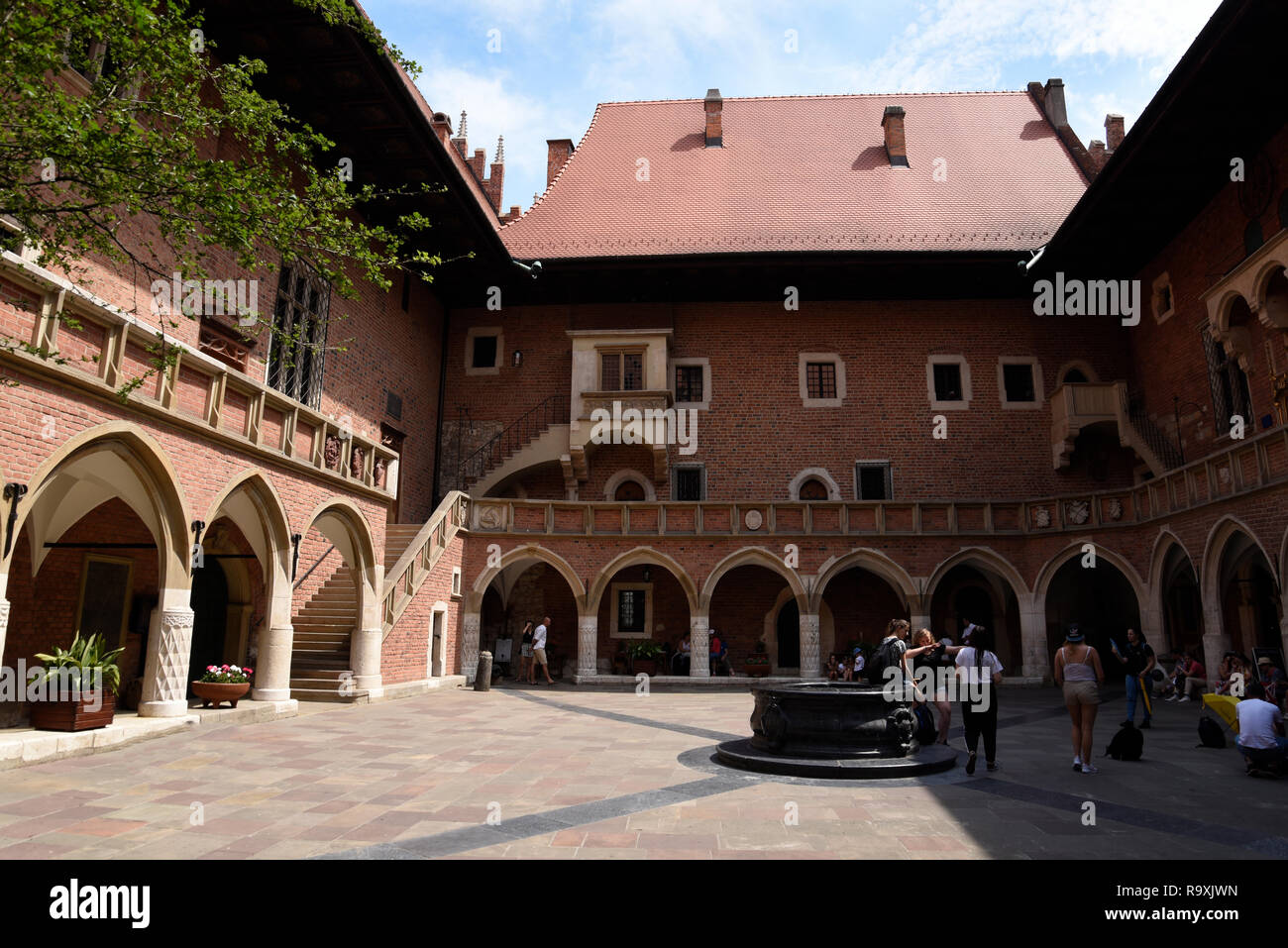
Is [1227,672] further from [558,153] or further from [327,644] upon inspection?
[558,153]

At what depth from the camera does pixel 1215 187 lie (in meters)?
18.2

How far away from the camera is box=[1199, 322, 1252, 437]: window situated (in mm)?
18125

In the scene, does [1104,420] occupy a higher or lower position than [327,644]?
higher

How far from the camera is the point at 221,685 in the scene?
1086 cm

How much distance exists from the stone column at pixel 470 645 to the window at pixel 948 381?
14.5 meters

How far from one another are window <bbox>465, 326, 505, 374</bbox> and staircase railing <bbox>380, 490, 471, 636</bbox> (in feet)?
21.6

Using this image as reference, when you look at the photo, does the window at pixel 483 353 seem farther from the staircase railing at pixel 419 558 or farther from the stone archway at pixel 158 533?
the stone archway at pixel 158 533

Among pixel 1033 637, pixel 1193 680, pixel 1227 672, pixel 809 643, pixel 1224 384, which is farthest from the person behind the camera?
pixel 809 643

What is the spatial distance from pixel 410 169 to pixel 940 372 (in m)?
15.9

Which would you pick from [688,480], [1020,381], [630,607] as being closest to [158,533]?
[630,607]

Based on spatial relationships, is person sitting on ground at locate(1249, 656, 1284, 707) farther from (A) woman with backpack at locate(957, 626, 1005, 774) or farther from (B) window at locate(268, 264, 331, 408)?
(B) window at locate(268, 264, 331, 408)

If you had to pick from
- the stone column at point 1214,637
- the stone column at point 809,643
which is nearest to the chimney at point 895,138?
the stone column at point 809,643

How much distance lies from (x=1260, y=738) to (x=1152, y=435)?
15.8m

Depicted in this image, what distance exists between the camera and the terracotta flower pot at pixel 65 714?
8164 millimetres
